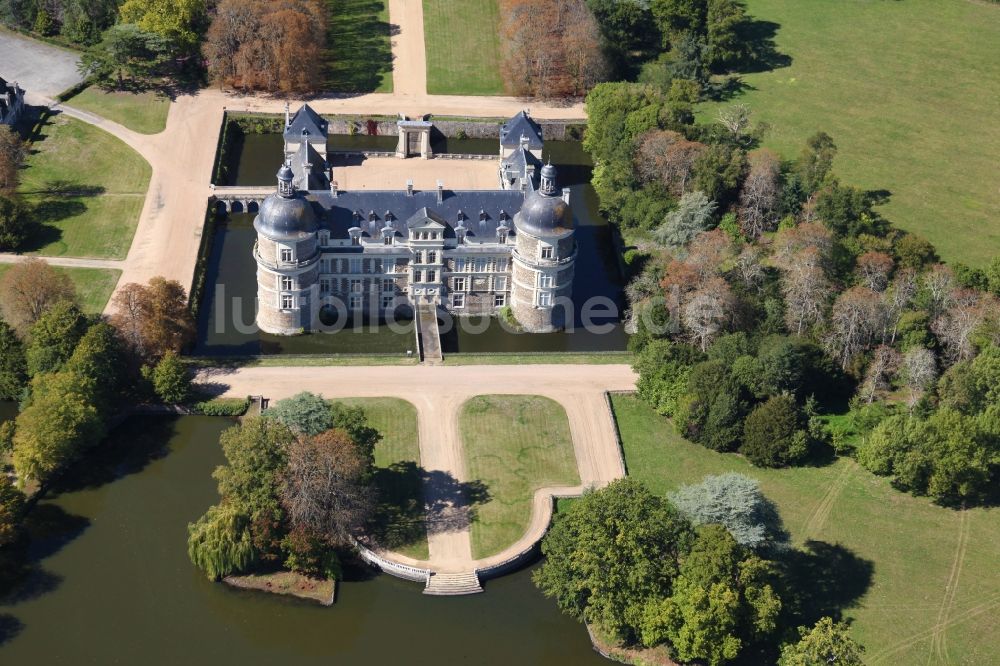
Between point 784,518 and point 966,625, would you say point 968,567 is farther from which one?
point 784,518

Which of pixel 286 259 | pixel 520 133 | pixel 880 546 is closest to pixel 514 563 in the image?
pixel 880 546

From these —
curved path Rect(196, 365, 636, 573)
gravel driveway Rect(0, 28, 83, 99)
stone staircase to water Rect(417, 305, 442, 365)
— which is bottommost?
curved path Rect(196, 365, 636, 573)

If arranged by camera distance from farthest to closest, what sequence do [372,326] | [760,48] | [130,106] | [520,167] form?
[760,48], [130,106], [520,167], [372,326]

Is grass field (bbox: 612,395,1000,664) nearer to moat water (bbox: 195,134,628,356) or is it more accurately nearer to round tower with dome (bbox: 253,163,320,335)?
moat water (bbox: 195,134,628,356)

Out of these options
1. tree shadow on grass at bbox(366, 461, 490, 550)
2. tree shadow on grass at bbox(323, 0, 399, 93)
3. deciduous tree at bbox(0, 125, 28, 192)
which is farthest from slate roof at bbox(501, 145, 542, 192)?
deciduous tree at bbox(0, 125, 28, 192)

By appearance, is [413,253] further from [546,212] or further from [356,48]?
[356,48]

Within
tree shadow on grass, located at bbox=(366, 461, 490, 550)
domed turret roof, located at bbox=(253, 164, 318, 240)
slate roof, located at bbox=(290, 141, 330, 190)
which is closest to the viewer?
tree shadow on grass, located at bbox=(366, 461, 490, 550)
